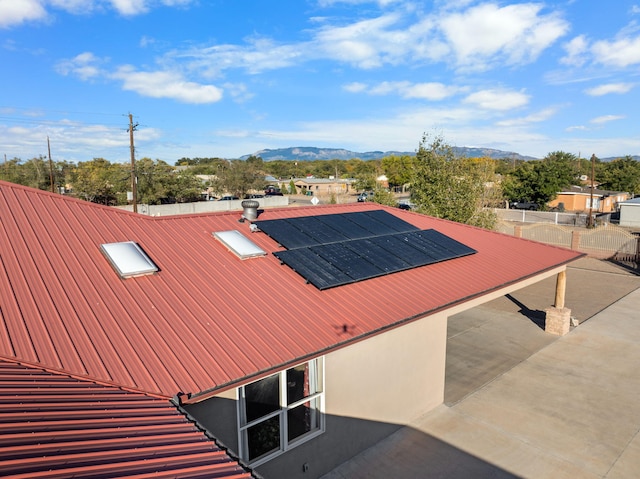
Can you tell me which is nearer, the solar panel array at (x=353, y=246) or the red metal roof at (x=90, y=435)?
the red metal roof at (x=90, y=435)

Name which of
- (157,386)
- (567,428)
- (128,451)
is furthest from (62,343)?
(567,428)

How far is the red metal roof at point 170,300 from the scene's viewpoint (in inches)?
259

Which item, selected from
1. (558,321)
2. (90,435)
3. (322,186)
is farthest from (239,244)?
(322,186)

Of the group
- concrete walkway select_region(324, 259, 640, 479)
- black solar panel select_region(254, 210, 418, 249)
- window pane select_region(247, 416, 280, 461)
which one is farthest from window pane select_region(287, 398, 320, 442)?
black solar panel select_region(254, 210, 418, 249)

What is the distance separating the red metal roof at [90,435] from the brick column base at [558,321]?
1527cm

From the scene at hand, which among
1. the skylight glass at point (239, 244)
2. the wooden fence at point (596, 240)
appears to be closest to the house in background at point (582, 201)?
the wooden fence at point (596, 240)

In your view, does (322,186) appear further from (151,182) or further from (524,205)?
(151,182)

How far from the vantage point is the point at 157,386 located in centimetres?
624

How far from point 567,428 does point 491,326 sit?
7.21 m

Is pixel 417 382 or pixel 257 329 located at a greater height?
pixel 257 329

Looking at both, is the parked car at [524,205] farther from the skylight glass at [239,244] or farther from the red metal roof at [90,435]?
the red metal roof at [90,435]

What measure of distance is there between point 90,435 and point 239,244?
24.1 feet

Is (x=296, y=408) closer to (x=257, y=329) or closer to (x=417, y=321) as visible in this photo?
(x=257, y=329)

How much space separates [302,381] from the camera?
8.73 m
